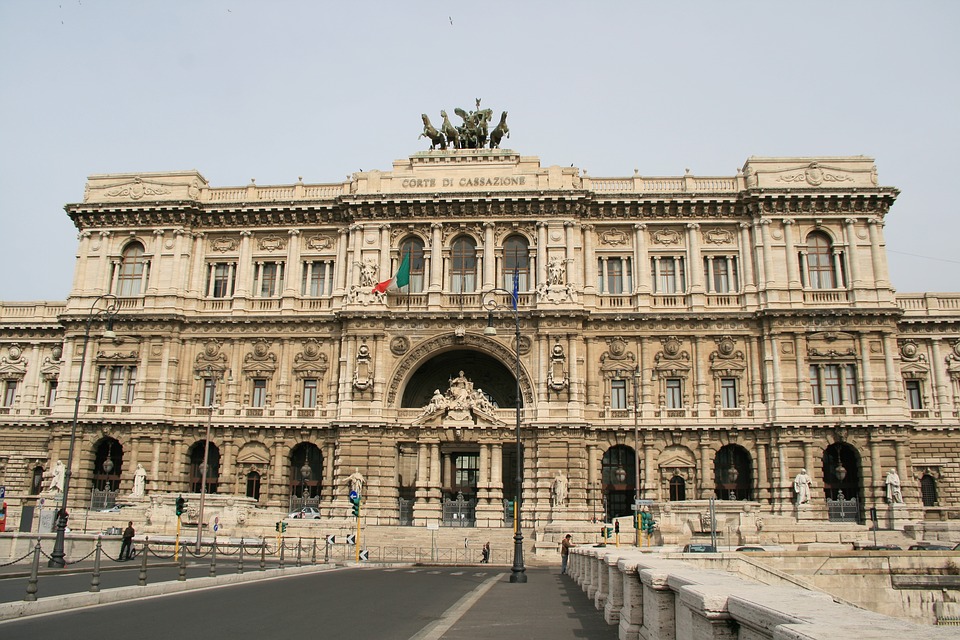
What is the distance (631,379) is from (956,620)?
29.8 metres

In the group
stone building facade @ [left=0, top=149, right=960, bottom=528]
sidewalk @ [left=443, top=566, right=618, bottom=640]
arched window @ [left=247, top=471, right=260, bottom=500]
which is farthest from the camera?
arched window @ [left=247, top=471, right=260, bottom=500]

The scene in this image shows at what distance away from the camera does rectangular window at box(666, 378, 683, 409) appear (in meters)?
49.9

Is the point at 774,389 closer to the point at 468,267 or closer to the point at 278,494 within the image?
the point at 468,267

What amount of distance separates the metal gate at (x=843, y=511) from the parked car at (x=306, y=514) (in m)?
28.2

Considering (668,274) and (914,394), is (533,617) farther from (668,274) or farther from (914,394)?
(914,394)

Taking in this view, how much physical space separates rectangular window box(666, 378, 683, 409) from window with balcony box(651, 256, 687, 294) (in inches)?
218

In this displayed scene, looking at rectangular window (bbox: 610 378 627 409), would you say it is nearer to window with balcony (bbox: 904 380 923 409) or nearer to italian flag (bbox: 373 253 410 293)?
italian flag (bbox: 373 253 410 293)

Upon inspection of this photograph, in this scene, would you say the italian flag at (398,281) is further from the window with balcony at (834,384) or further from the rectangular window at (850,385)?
the rectangular window at (850,385)

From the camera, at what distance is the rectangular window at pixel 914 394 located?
172 feet

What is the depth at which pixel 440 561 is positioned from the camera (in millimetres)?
41281

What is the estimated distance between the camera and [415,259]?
52.7 metres

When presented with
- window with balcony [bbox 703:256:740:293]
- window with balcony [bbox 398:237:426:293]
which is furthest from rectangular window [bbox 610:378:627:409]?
window with balcony [bbox 398:237:426:293]

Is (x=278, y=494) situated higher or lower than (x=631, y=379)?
lower

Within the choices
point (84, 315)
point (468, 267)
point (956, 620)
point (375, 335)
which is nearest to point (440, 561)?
point (375, 335)
